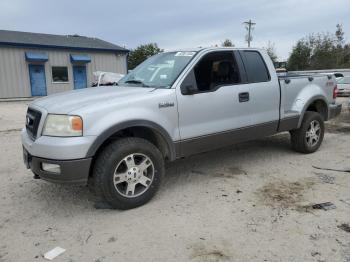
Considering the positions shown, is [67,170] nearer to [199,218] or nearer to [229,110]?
[199,218]

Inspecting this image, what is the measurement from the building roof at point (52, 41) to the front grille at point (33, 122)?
19.1m

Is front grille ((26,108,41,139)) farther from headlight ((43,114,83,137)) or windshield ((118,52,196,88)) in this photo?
windshield ((118,52,196,88))

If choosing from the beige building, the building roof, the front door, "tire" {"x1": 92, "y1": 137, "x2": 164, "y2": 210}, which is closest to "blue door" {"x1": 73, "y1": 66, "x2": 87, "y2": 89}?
the beige building

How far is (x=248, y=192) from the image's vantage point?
14.5 feet

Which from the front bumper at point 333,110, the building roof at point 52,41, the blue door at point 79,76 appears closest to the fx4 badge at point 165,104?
the front bumper at point 333,110

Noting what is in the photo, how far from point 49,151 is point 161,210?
1.41 m

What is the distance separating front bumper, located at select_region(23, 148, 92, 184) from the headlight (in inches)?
11.2

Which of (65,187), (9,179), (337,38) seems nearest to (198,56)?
(65,187)

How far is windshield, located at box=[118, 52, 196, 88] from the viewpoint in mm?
4480

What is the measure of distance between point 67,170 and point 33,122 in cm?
83

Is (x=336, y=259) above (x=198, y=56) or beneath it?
beneath

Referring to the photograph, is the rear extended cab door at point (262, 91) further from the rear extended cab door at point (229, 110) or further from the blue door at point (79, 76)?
the blue door at point (79, 76)

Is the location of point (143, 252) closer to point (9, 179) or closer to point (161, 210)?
point (161, 210)

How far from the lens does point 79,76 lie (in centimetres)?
2409
